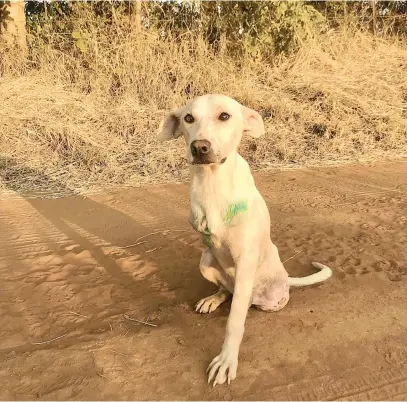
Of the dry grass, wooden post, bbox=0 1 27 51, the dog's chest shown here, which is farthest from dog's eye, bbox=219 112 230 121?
wooden post, bbox=0 1 27 51

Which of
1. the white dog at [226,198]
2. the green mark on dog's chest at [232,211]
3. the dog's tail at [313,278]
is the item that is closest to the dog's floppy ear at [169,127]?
the white dog at [226,198]

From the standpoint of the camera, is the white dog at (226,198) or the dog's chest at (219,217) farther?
the dog's chest at (219,217)

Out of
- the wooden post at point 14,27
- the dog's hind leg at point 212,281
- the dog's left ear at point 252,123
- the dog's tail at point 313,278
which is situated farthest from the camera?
the wooden post at point 14,27

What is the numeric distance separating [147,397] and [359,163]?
4982 mm

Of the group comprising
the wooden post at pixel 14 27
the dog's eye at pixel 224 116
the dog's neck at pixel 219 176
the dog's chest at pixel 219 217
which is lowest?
the dog's chest at pixel 219 217

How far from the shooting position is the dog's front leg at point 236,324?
7.53 ft

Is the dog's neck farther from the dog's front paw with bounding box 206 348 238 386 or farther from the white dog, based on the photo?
the dog's front paw with bounding box 206 348 238 386

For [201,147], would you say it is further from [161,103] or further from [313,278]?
[161,103]

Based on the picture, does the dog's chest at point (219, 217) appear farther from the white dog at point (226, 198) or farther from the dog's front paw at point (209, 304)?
the dog's front paw at point (209, 304)

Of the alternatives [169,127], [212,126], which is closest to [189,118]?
[212,126]

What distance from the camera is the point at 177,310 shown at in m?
3.00

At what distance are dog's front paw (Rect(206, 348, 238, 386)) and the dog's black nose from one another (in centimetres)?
104

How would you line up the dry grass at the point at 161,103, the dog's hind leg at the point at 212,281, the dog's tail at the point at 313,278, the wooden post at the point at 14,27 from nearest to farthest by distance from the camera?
1. the dog's hind leg at the point at 212,281
2. the dog's tail at the point at 313,278
3. the dry grass at the point at 161,103
4. the wooden post at the point at 14,27

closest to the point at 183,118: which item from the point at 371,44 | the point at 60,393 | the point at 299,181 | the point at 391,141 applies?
the point at 60,393
